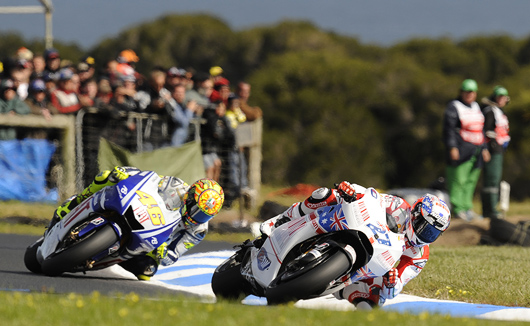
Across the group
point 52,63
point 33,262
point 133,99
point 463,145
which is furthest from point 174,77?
point 33,262

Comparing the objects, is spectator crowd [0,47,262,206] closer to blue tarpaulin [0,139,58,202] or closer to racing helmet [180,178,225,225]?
blue tarpaulin [0,139,58,202]

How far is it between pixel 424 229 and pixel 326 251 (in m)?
0.83

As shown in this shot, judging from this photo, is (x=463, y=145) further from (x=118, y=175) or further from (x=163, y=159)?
(x=118, y=175)

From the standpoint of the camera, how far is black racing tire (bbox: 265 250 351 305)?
19.9 feet

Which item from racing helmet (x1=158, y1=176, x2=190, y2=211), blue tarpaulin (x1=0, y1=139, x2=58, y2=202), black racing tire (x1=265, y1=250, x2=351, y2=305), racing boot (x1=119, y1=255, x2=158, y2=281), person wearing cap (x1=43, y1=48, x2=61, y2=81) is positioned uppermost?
black racing tire (x1=265, y1=250, x2=351, y2=305)

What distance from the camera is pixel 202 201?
7883mm

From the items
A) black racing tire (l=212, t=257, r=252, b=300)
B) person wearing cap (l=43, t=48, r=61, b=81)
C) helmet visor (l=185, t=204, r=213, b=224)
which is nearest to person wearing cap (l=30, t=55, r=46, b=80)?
person wearing cap (l=43, t=48, r=61, b=81)

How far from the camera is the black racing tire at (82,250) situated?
297 inches

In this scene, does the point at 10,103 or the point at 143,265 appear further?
the point at 10,103

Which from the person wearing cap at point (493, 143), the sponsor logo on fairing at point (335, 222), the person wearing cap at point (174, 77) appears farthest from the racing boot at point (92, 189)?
the person wearing cap at point (493, 143)

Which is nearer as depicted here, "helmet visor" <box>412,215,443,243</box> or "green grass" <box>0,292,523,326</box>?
"green grass" <box>0,292,523,326</box>

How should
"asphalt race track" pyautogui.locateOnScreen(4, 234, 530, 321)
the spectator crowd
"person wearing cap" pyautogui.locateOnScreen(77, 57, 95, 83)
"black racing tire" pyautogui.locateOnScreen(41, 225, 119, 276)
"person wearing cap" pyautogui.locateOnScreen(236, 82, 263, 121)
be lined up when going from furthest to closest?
"person wearing cap" pyautogui.locateOnScreen(236, 82, 263, 121) < "person wearing cap" pyautogui.locateOnScreen(77, 57, 95, 83) < the spectator crowd < "black racing tire" pyautogui.locateOnScreen(41, 225, 119, 276) < "asphalt race track" pyautogui.locateOnScreen(4, 234, 530, 321)

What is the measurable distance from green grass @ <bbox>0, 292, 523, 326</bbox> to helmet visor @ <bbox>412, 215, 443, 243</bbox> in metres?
1.17

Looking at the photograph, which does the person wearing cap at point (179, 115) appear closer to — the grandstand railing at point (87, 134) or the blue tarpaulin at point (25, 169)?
the grandstand railing at point (87, 134)
